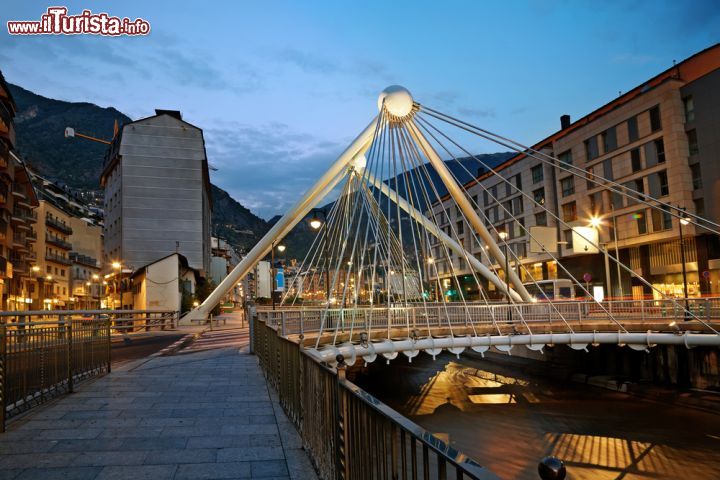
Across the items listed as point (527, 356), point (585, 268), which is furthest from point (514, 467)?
point (585, 268)

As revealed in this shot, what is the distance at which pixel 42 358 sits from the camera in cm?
933

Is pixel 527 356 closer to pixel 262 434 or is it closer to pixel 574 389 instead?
pixel 574 389

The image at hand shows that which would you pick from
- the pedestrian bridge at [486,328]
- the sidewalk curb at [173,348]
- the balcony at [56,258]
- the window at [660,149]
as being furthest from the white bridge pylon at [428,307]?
the balcony at [56,258]

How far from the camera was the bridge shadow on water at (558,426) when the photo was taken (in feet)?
55.8

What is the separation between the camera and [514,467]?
54.1 feet

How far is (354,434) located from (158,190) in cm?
5624

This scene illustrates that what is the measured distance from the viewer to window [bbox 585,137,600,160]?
165 ft

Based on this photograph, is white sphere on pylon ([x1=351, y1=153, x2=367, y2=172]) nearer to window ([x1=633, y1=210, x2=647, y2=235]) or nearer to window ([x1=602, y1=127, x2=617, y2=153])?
window ([x1=633, y1=210, x2=647, y2=235])

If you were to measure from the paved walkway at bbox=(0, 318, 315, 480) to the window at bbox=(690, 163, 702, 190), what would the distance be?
40239 mm

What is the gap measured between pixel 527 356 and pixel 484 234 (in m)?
11.2

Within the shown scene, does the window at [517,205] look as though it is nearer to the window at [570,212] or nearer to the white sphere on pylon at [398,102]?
the window at [570,212]

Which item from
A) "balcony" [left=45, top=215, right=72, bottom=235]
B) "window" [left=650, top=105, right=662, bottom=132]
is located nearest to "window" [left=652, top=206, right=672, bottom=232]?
"window" [left=650, top=105, right=662, bottom=132]

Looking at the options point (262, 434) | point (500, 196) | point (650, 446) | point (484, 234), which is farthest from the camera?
point (500, 196)

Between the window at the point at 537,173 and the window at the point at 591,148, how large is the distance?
23.7 ft
